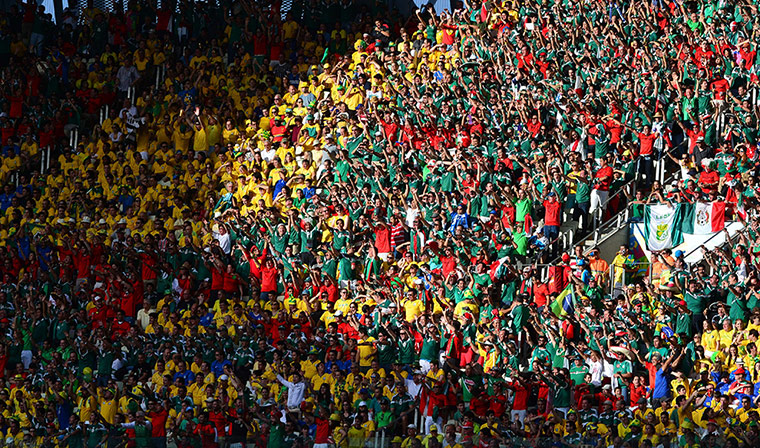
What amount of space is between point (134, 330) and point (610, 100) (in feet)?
29.3

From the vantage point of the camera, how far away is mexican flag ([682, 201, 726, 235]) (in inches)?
859

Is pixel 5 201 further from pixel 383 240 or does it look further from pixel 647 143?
pixel 647 143

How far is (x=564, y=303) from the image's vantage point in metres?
21.2

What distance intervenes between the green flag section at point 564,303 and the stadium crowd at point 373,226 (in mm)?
63

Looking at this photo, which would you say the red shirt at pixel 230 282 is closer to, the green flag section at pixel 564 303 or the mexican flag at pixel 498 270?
the mexican flag at pixel 498 270

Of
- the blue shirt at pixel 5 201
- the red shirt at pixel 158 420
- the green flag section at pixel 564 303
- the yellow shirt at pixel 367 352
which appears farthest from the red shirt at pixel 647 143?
the blue shirt at pixel 5 201

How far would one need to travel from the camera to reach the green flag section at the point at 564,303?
21.1 meters

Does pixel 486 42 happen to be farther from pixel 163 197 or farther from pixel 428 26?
pixel 163 197

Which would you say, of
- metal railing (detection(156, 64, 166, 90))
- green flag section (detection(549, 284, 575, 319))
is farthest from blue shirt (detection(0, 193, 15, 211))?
green flag section (detection(549, 284, 575, 319))

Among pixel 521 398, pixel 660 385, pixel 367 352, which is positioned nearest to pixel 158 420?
pixel 367 352

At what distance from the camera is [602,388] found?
19219mm

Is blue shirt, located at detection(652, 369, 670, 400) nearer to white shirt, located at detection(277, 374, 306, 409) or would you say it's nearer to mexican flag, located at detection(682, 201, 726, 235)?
mexican flag, located at detection(682, 201, 726, 235)

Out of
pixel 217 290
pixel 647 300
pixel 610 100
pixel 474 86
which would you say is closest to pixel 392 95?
pixel 474 86

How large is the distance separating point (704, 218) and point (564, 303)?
263cm
